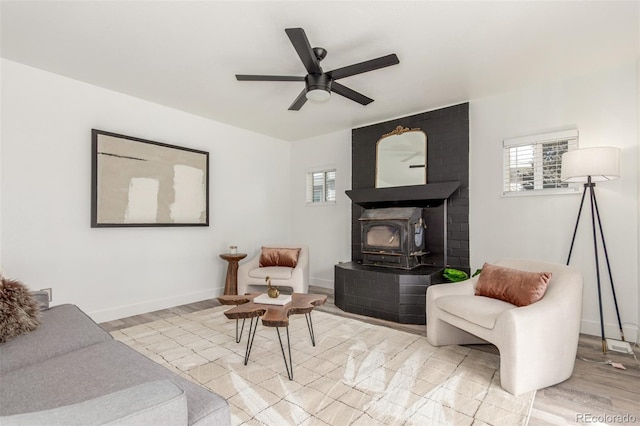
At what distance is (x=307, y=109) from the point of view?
421 cm

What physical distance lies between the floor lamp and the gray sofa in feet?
10.8

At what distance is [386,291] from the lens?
3.61 m

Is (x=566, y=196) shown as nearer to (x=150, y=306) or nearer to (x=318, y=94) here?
(x=318, y=94)

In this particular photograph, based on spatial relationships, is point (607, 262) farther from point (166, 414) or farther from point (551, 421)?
point (166, 414)

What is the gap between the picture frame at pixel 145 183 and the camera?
3.50 metres

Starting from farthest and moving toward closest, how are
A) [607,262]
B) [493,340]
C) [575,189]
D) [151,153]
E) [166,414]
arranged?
[151,153]
[575,189]
[607,262]
[493,340]
[166,414]

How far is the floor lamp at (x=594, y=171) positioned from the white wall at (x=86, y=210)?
420 cm

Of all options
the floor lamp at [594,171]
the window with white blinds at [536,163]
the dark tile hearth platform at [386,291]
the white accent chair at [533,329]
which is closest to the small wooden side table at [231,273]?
the dark tile hearth platform at [386,291]

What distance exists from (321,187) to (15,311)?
170 inches

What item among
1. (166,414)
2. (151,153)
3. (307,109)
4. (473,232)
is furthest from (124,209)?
(473,232)

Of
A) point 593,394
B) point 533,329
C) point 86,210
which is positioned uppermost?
point 86,210

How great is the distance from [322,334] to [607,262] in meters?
2.76

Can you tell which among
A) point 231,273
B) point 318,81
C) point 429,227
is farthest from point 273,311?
point 429,227

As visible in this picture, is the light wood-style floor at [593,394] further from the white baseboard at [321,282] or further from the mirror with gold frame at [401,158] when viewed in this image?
the white baseboard at [321,282]
